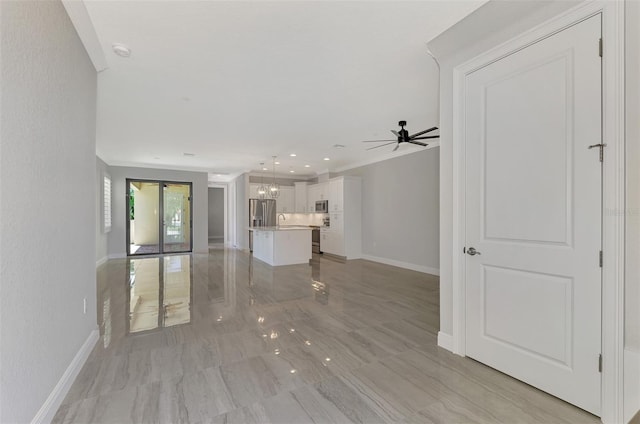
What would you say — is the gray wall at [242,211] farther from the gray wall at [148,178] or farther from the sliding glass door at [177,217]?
the sliding glass door at [177,217]

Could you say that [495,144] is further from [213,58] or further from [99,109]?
[99,109]

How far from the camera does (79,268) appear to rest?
223 cm

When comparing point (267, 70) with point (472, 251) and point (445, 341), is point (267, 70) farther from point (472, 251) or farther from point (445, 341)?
point (445, 341)

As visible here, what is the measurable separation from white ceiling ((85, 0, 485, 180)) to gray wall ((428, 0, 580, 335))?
0.40 ft

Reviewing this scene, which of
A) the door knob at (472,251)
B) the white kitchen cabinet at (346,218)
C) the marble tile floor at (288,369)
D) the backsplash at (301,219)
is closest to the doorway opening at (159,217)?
the backsplash at (301,219)

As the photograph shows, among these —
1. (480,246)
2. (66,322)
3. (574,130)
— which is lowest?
(66,322)

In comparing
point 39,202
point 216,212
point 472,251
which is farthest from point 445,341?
point 216,212

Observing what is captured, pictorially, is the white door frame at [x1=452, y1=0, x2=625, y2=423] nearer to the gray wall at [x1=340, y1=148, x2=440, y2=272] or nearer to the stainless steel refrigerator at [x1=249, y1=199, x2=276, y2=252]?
the gray wall at [x1=340, y1=148, x2=440, y2=272]

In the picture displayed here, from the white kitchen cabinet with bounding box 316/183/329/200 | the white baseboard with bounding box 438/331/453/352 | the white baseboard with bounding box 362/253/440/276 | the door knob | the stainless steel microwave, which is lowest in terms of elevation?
the white baseboard with bounding box 362/253/440/276

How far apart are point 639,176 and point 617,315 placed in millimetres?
809

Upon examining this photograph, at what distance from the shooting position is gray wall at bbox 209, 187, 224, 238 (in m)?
12.9

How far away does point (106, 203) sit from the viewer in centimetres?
740

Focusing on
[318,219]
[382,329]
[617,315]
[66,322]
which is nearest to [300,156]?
[318,219]

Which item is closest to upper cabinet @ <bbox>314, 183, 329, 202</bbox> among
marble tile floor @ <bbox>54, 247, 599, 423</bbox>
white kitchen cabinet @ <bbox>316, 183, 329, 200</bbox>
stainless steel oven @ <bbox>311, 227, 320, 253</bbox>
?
white kitchen cabinet @ <bbox>316, 183, 329, 200</bbox>
